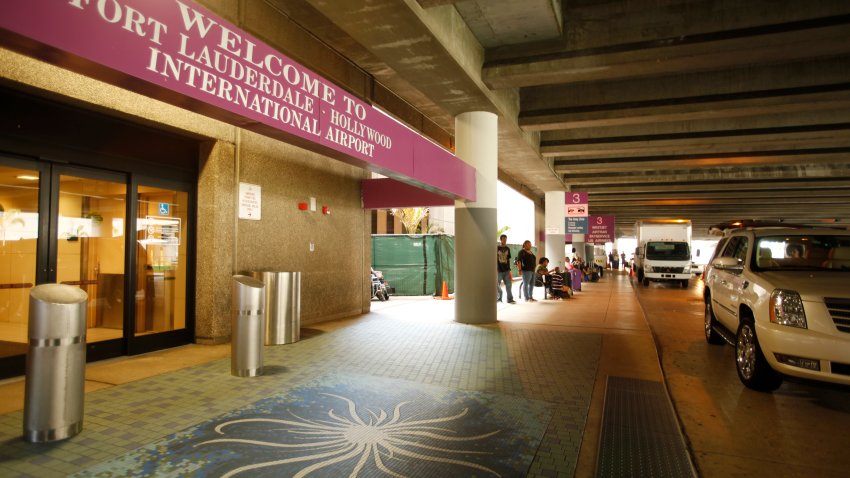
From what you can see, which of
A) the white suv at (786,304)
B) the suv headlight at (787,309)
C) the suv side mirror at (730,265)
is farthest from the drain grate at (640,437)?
the suv side mirror at (730,265)

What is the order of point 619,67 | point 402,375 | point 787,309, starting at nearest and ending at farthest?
point 787,309, point 402,375, point 619,67

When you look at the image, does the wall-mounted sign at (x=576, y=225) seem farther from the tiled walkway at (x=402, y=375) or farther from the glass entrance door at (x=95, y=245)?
the glass entrance door at (x=95, y=245)

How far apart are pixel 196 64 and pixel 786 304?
19.9ft

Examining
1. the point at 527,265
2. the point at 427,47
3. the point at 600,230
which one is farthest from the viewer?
the point at 600,230

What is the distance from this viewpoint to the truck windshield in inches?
881

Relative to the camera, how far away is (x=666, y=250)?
74.8 ft

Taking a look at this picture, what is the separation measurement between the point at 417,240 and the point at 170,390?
36.6 feet

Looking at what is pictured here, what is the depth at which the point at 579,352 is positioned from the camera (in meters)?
7.35

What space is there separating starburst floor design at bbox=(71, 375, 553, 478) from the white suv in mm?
2498

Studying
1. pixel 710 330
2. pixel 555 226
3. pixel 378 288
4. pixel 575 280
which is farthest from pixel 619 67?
pixel 555 226

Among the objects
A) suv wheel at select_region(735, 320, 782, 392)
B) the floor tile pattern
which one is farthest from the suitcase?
suv wheel at select_region(735, 320, 782, 392)

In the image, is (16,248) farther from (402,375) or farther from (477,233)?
(477,233)

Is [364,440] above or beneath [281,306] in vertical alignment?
beneath

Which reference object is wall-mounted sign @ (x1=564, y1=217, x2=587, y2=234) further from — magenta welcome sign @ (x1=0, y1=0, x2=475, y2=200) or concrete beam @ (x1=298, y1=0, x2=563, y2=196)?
magenta welcome sign @ (x1=0, y1=0, x2=475, y2=200)
